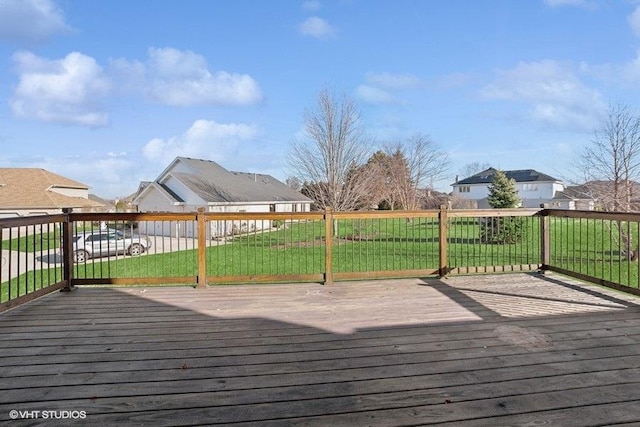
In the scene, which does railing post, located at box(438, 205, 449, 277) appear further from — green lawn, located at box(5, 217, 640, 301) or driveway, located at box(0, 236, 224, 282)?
driveway, located at box(0, 236, 224, 282)

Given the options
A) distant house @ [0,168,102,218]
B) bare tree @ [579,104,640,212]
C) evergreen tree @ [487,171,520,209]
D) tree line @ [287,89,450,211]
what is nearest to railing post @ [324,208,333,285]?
bare tree @ [579,104,640,212]

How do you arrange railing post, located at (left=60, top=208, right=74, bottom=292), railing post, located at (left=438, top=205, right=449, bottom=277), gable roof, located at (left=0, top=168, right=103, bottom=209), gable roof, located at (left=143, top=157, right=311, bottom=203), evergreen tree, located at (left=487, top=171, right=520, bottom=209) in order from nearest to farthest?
railing post, located at (left=60, top=208, right=74, bottom=292), railing post, located at (left=438, top=205, right=449, bottom=277), evergreen tree, located at (left=487, top=171, right=520, bottom=209), gable roof, located at (left=143, top=157, right=311, bottom=203), gable roof, located at (left=0, top=168, right=103, bottom=209)

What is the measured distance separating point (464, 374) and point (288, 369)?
107 cm

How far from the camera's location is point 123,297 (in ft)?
14.1

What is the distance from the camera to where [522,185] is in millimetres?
41312

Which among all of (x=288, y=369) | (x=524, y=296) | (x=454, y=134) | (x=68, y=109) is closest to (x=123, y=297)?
(x=288, y=369)

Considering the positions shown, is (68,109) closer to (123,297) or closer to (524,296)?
(123,297)

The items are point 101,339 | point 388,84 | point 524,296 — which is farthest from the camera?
point 388,84

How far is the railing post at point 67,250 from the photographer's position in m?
4.52

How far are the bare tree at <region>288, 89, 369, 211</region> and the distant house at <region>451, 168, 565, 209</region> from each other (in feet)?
78.1

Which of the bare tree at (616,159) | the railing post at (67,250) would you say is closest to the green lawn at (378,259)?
the railing post at (67,250)

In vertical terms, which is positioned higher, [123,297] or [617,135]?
[617,135]

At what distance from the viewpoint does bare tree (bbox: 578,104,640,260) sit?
995cm

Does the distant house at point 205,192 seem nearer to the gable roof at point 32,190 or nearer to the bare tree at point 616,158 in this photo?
the gable roof at point 32,190
